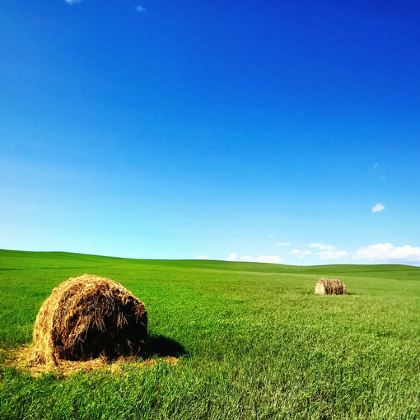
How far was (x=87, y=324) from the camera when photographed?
8.55 metres

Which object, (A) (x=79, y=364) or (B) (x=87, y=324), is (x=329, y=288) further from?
(A) (x=79, y=364)

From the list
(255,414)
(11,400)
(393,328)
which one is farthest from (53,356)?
(393,328)

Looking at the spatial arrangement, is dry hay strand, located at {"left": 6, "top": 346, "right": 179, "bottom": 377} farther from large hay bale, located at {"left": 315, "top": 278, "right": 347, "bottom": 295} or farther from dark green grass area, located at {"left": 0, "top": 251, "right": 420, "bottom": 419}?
large hay bale, located at {"left": 315, "top": 278, "right": 347, "bottom": 295}

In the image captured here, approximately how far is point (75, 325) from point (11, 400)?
268 cm

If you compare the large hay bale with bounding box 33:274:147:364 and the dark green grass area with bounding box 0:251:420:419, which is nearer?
the dark green grass area with bounding box 0:251:420:419

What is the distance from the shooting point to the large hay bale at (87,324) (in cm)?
852

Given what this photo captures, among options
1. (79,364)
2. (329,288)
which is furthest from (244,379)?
(329,288)

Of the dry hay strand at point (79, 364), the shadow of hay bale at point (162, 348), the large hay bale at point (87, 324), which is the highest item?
the large hay bale at point (87, 324)

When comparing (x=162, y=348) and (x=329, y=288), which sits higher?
(x=329, y=288)

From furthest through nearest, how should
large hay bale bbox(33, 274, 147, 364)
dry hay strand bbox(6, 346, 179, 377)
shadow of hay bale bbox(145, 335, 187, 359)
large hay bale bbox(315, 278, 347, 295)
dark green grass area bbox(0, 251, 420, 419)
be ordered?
1. large hay bale bbox(315, 278, 347, 295)
2. shadow of hay bale bbox(145, 335, 187, 359)
3. large hay bale bbox(33, 274, 147, 364)
4. dry hay strand bbox(6, 346, 179, 377)
5. dark green grass area bbox(0, 251, 420, 419)

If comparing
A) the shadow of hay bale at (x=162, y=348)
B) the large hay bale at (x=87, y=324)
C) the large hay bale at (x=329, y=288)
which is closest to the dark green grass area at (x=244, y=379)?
the shadow of hay bale at (x=162, y=348)

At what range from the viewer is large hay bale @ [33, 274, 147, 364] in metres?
8.52

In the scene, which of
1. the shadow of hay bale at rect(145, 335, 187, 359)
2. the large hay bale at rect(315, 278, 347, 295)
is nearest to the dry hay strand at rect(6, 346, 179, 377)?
the shadow of hay bale at rect(145, 335, 187, 359)

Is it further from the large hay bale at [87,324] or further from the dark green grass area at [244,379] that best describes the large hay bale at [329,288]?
the large hay bale at [87,324]
